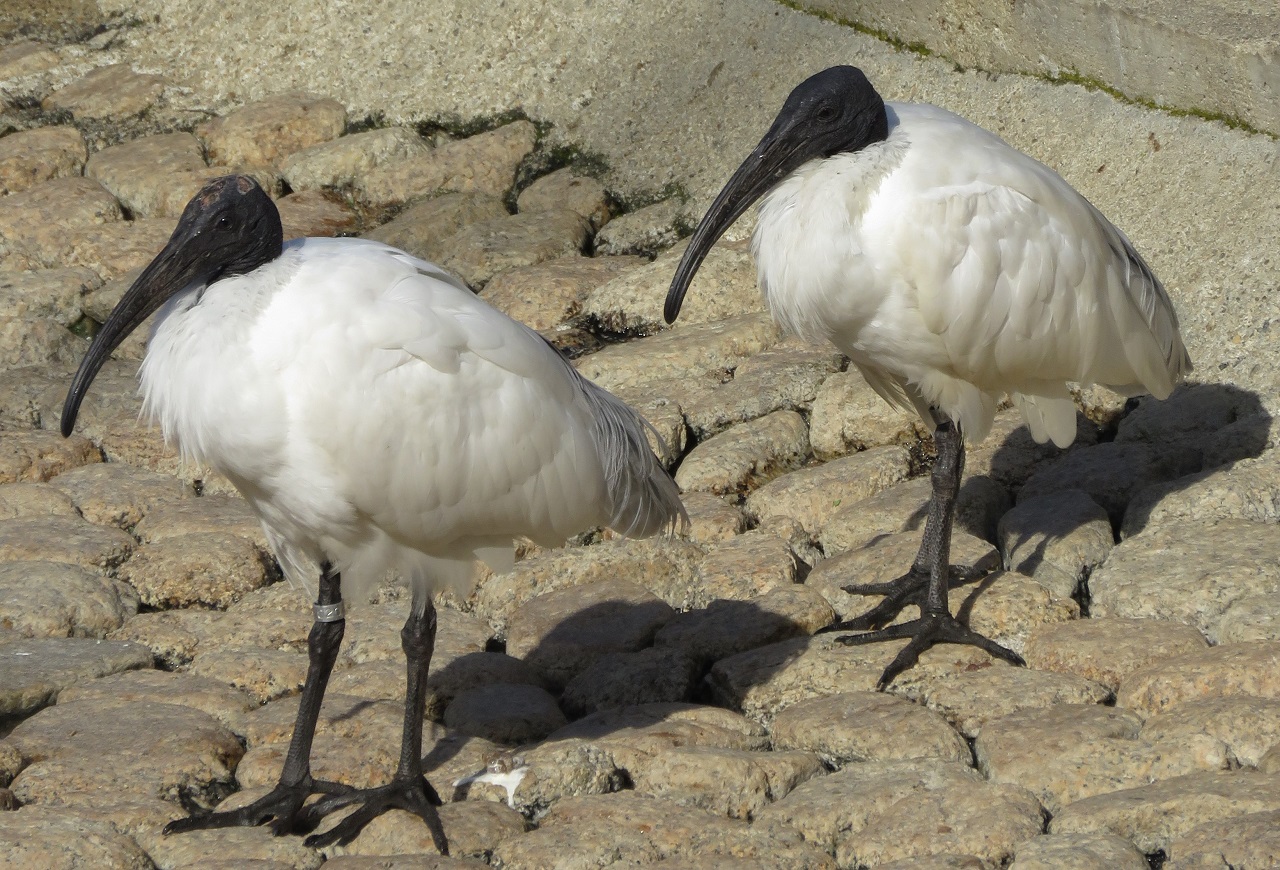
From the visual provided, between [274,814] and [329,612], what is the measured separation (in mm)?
584

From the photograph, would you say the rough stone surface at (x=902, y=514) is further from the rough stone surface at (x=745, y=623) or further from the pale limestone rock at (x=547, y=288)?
the pale limestone rock at (x=547, y=288)

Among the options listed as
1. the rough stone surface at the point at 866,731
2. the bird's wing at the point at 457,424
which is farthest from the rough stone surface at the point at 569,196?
the rough stone surface at the point at 866,731

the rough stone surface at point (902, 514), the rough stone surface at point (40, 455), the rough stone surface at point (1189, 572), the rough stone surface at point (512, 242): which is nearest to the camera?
the rough stone surface at point (1189, 572)

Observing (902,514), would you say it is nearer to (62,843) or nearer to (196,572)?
(196,572)

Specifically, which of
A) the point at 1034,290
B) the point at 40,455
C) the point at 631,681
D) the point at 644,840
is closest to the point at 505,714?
the point at 631,681

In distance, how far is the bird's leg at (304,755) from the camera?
14.1 feet

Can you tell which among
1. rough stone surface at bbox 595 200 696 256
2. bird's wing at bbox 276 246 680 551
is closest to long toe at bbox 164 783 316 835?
bird's wing at bbox 276 246 680 551

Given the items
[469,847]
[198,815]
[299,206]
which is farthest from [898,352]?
[299,206]

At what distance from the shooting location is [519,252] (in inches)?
310

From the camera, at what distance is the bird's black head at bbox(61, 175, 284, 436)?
4.28 m

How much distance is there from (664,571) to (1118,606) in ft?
5.13

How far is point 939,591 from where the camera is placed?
522 cm

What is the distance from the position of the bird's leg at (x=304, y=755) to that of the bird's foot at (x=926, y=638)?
1.67 metres

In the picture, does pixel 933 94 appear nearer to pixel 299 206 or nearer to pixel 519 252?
pixel 519 252
